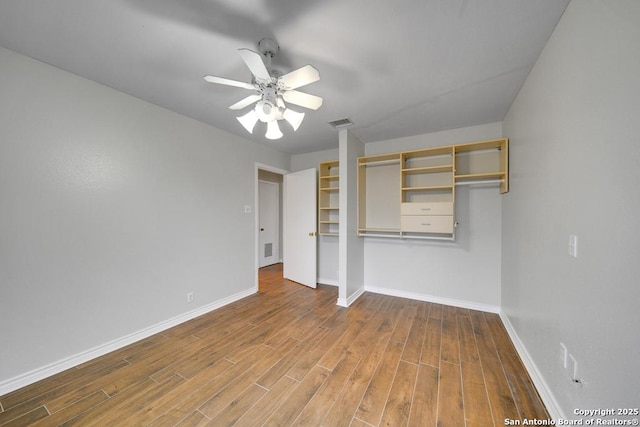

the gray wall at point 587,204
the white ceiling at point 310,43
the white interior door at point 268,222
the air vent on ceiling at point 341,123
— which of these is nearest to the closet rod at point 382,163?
the air vent on ceiling at point 341,123

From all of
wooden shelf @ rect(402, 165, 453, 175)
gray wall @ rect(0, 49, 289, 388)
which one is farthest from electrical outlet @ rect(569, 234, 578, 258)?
gray wall @ rect(0, 49, 289, 388)

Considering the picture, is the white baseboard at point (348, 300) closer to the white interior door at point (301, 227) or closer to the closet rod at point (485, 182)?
the white interior door at point (301, 227)

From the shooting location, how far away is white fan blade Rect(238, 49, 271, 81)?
1.25 meters

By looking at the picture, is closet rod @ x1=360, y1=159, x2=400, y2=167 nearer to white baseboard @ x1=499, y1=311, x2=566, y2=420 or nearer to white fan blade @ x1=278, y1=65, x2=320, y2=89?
white fan blade @ x1=278, y1=65, x2=320, y2=89

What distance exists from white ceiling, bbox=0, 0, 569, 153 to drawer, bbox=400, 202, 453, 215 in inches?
47.5

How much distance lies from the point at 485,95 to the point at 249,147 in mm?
3128

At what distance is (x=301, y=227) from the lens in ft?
13.8

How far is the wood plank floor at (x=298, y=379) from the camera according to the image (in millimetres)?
1465

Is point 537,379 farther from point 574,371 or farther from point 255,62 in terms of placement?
point 255,62

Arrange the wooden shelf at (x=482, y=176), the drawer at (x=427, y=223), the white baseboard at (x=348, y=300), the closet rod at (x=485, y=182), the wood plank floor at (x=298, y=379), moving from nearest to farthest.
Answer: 1. the wood plank floor at (x=298, y=379)
2. the wooden shelf at (x=482, y=176)
3. the closet rod at (x=485, y=182)
4. the drawer at (x=427, y=223)
5. the white baseboard at (x=348, y=300)

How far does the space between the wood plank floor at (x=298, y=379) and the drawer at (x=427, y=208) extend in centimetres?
135

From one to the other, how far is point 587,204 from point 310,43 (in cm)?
187

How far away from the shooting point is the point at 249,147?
3631 millimetres

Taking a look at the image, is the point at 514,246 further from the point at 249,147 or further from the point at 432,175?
the point at 249,147
